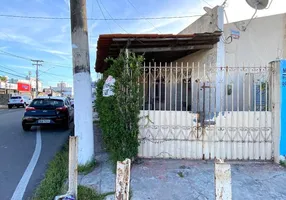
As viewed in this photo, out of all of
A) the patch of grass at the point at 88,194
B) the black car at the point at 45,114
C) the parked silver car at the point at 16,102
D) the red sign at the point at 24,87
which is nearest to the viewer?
the patch of grass at the point at 88,194

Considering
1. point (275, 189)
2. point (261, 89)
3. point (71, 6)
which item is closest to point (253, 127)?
point (261, 89)

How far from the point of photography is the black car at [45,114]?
36.7 feet

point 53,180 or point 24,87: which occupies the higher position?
point 24,87

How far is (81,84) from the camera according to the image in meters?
5.46

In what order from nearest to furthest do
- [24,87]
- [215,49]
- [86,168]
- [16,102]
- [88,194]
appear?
1. [88,194]
2. [86,168]
3. [215,49]
4. [16,102]
5. [24,87]

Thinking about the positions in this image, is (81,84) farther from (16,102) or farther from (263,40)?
(16,102)

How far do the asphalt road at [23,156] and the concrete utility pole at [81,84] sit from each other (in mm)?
1112

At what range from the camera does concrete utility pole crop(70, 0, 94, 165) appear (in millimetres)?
5445

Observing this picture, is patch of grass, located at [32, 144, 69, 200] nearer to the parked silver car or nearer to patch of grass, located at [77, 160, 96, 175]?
patch of grass, located at [77, 160, 96, 175]

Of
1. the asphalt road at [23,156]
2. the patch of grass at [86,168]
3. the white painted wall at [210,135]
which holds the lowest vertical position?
the asphalt road at [23,156]

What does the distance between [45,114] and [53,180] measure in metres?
6.90

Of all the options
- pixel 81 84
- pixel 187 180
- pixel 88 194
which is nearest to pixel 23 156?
pixel 81 84

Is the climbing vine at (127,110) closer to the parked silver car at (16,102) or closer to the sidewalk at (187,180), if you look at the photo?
the sidewalk at (187,180)

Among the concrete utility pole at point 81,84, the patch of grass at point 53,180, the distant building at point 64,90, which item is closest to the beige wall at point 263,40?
the concrete utility pole at point 81,84
